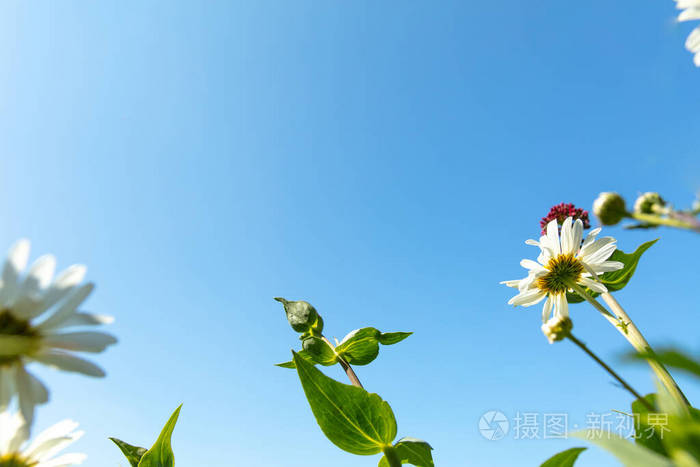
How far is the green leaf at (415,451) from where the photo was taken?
1.11 m

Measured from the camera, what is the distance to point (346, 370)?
1.42m

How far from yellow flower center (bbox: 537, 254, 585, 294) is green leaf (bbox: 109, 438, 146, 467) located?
1.57 m

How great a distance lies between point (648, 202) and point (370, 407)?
0.84 metres

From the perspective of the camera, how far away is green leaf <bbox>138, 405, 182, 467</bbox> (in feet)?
3.74

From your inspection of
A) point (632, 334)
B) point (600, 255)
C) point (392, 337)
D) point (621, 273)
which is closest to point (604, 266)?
point (600, 255)

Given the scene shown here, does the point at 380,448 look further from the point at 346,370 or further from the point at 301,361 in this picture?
the point at 301,361

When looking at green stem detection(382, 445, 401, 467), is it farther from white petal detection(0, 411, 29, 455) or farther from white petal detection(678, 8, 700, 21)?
white petal detection(678, 8, 700, 21)

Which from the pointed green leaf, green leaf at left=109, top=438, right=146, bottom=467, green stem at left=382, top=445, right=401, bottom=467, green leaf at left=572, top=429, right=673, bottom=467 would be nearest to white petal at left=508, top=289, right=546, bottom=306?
the pointed green leaf

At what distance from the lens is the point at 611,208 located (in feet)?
2.34

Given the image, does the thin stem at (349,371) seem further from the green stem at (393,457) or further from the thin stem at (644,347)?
the thin stem at (644,347)

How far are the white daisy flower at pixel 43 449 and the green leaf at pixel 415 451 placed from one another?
0.79 metres

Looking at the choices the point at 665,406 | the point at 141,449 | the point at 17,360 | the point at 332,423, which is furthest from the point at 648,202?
the point at 141,449

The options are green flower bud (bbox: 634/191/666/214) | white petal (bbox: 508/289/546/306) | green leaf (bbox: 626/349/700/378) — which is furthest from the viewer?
white petal (bbox: 508/289/546/306)

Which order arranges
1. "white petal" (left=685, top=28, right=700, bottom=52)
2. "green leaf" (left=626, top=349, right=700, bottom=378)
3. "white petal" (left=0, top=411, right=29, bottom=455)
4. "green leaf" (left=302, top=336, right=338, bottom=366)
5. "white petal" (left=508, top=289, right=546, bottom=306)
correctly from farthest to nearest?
"white petal" (left=508, top=289, right=546, bottom=306)
"green leaf" (left=302, top=336, right=338, bottom=366)
"white petal" (left=685, top=28, right=700, bottom=52)
"white petal" (left=0, top=411, right=29, bottom=455)
"green leaf" (left=626, top=349, right=700, bottom=378)
